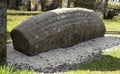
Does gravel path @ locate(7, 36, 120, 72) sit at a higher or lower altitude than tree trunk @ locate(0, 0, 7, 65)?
lower

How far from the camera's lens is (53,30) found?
1060 cm

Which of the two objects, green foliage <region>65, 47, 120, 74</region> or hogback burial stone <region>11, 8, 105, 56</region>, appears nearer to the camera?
green foliage <region>65, 47, 120, 74</region>

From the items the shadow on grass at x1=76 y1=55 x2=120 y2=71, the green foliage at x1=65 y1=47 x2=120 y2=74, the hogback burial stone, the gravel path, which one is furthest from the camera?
the hogback burial stone

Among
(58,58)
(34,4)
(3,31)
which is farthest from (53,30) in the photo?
(34,4)

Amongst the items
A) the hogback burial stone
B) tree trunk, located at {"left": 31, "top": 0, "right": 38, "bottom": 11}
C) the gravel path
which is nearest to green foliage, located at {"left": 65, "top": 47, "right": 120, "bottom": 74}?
the gravel path

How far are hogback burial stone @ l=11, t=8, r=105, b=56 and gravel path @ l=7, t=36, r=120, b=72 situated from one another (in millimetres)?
221

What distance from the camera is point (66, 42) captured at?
11367mm

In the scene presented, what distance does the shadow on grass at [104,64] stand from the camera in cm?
960

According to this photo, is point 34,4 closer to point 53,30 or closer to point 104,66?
point 53,30

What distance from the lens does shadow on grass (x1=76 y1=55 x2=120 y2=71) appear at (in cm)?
960

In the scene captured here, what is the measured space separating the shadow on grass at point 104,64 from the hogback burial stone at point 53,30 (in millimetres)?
1462

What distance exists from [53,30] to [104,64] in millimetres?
2050

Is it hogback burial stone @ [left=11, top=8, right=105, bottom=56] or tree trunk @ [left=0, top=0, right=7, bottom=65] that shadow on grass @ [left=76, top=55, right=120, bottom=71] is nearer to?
hogback burial stone @ [left=11, top=8, right=105, bottom=56]

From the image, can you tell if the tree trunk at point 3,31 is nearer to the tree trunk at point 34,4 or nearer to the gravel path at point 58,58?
the gravel path at point 58,58
